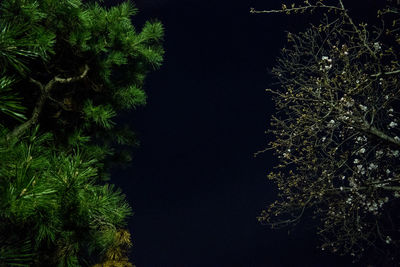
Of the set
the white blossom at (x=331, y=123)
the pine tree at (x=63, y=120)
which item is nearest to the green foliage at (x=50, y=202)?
the pine tree at (x=63, y=120)

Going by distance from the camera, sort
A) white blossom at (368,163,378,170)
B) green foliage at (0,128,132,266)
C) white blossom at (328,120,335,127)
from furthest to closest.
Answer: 1. white blossom at (368,163,378,170)
2. white blossom at (328,120,335,127)
3. green foliage at (0,128,132,266)

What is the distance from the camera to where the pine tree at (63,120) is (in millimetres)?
1274

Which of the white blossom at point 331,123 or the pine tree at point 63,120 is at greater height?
the white blossom at point 331,123

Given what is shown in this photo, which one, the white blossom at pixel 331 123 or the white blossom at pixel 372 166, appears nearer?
the white blossom at pixel 331 123

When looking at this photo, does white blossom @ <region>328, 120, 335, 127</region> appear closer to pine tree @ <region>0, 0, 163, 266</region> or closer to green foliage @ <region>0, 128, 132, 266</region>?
pine tree @ <region>0, 0, 163, 266</region>

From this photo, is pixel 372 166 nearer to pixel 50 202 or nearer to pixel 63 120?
pixel 63 120

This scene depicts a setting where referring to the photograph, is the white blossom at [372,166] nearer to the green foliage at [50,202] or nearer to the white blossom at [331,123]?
the white blossom at [331,123]

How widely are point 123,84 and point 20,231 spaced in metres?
3.17

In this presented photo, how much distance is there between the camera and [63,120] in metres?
3.54

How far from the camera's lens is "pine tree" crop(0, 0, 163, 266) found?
127 cm

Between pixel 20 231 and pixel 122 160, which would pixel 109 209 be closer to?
pixel 20 231

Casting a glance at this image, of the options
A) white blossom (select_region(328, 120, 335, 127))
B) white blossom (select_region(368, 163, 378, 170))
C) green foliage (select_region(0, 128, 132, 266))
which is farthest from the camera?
white blossom (select_region(368, 163, 378, 170))

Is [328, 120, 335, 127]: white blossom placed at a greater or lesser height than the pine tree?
greater

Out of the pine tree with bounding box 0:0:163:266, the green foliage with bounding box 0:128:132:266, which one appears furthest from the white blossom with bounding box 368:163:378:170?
the green foliage with bounding box 0:128:132:266
